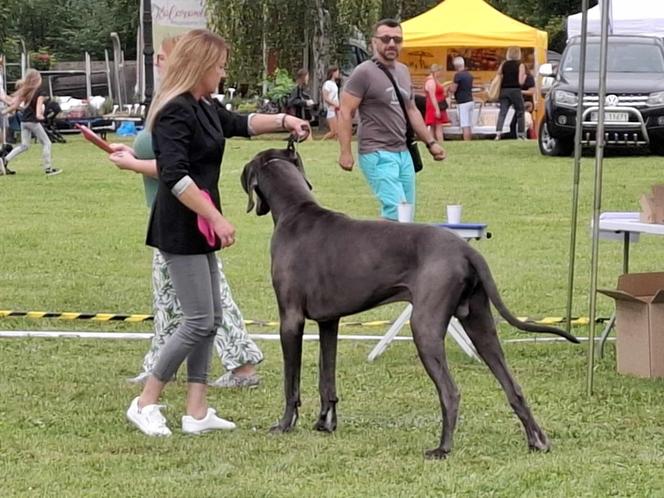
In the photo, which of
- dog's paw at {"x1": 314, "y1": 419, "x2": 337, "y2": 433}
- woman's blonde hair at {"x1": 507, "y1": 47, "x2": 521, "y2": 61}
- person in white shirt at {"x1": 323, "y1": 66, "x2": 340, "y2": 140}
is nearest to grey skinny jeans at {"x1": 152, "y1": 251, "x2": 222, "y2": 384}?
dog's paw at {"x1": 314, "y1": 419, "x2": 337, "y2": 433}

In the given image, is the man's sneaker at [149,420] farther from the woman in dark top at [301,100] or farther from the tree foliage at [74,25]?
the tree foliage at [74,25]

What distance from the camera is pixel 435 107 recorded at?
26.2 meters

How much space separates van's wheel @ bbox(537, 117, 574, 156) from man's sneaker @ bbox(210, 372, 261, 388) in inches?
578

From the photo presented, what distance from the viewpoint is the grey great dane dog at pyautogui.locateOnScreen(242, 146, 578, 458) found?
5.48 metres

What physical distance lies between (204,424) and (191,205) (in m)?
1.13

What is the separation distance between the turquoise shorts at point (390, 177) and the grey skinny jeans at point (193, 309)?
9.16ft

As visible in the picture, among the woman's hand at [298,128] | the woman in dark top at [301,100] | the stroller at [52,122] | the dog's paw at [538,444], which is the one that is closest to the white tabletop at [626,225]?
the dog's paw at [538,444]

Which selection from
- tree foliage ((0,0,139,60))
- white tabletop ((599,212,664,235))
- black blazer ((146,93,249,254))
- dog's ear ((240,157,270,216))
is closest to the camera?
black blazer ((146,93,249,254))

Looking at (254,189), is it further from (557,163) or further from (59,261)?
(557,163)

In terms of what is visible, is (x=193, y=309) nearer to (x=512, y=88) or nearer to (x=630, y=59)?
(x=630, y=59)

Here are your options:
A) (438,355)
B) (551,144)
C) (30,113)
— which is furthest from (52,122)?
(438,355)

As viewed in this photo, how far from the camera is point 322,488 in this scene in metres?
5.11

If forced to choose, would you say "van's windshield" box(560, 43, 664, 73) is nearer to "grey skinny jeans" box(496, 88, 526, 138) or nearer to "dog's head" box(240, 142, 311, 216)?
"grey skinny jeans" box(496, 88, 526, 138)

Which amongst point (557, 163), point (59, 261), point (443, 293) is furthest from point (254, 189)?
point (557, 163)
